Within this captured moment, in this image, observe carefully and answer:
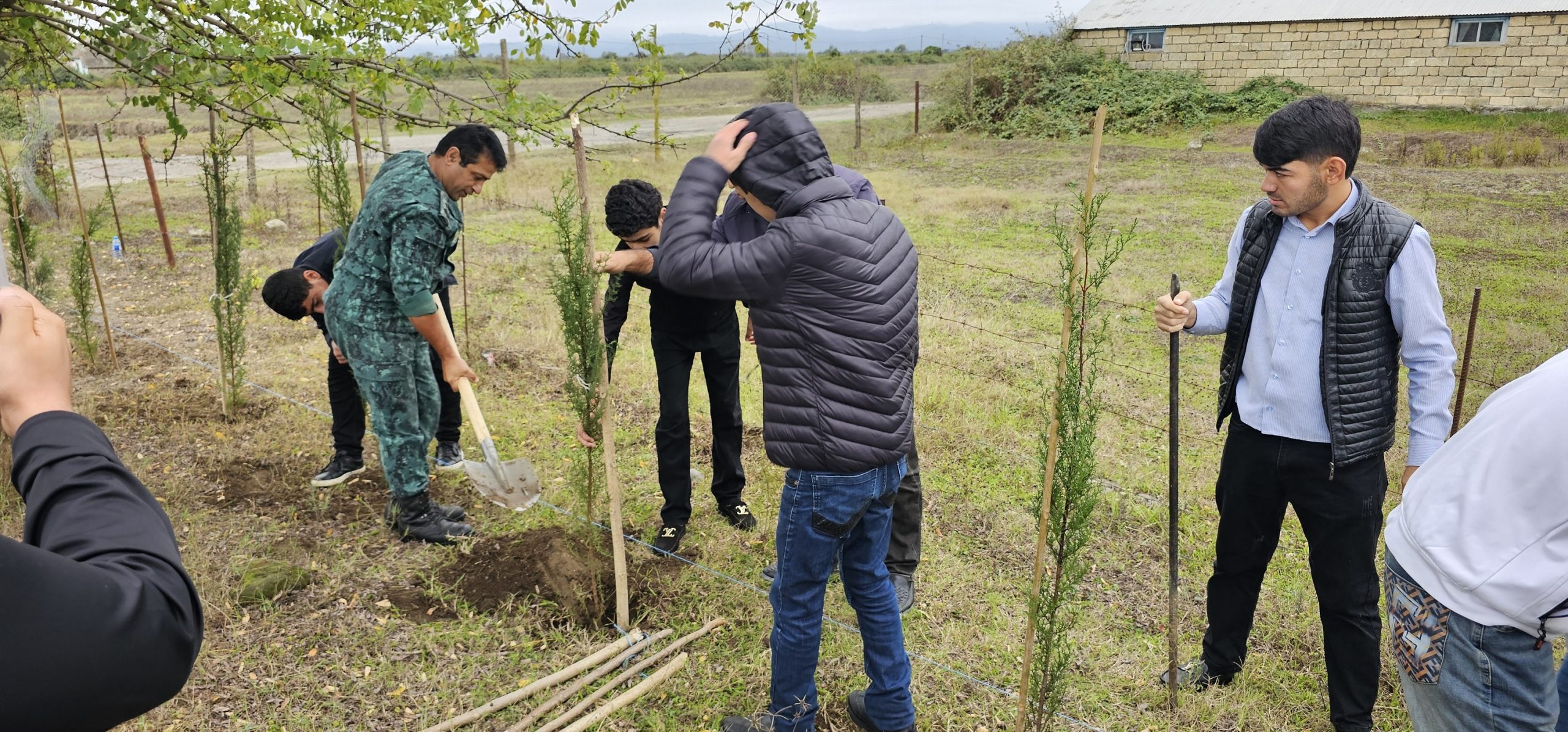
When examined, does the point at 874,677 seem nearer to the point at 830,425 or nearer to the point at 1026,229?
the point at 830,425

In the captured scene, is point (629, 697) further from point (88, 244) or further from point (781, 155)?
point (88, 244)

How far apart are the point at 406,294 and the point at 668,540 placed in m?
1.64

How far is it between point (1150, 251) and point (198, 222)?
13417 mm

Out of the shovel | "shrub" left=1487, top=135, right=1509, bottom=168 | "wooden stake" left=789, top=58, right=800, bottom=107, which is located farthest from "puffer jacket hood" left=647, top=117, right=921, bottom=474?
"shrub" left=1487, top=135, right=1509, bottom=168

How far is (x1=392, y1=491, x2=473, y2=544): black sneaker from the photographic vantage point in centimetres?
460

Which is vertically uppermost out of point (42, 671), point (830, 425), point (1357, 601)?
point (42, 671)

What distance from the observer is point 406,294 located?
13.4ft

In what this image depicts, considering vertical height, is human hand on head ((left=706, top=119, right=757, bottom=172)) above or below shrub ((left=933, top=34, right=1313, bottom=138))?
below

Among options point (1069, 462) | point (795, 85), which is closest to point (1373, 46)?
point (795, 85)

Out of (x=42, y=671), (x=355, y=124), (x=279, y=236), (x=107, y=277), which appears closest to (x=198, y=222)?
(x=279, y=236)

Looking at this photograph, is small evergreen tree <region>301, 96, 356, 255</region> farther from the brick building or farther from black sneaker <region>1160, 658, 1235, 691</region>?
the brick building

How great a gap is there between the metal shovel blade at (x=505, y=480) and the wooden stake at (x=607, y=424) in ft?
2.19

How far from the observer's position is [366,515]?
16.2 feet

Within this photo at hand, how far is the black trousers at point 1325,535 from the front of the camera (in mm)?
3039
